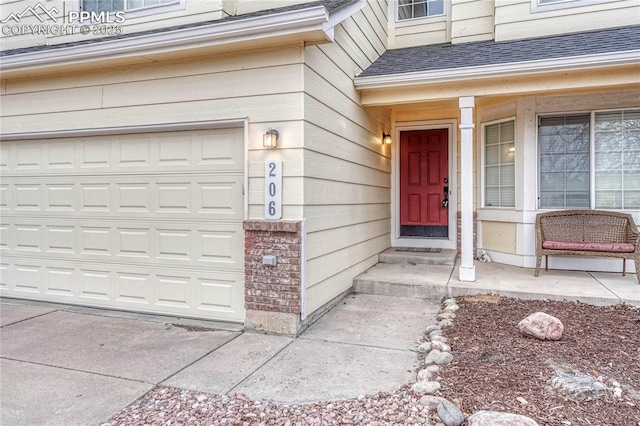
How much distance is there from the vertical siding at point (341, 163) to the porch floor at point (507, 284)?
429 mm

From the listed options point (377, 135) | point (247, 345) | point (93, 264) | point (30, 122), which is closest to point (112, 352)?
point (247, 345)

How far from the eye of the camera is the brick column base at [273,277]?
3646 millimetres

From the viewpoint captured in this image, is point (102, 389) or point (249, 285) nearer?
point (102, 389)

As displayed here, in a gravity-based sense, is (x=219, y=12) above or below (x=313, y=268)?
above

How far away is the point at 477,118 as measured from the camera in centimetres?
642

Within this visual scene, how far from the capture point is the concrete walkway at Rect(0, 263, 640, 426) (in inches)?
102

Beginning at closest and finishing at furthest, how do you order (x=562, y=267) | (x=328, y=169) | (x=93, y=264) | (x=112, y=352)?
(x=112, y=352)
(x=328, y=169)
(x=93, y=264)
(x=562, y=267)

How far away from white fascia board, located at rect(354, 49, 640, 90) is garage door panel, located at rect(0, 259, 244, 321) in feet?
9.74

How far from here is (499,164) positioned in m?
6.10

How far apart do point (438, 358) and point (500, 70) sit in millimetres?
A: 3351

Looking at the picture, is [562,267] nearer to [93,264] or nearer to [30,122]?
[93,264]

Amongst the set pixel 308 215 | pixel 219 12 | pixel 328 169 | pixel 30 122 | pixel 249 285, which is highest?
pixel 219 12

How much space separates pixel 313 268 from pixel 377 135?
2995 millimetres

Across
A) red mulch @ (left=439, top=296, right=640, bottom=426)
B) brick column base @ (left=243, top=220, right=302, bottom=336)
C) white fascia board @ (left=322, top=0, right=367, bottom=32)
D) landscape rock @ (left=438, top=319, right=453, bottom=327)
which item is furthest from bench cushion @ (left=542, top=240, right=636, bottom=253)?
white fascia board @ (left=322, top=0, right=367, bottom=32)
